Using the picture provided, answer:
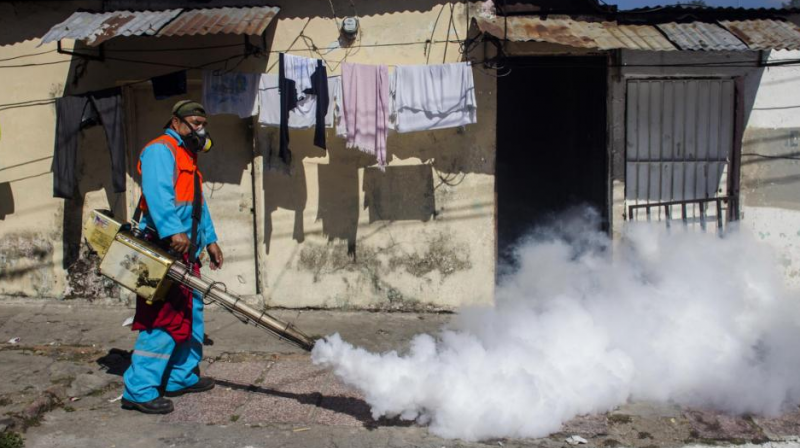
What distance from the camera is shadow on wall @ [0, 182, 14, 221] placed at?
25.5 feet

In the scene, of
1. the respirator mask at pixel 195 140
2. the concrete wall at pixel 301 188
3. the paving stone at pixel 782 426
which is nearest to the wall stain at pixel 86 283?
the concrete wall at pixel 301 188

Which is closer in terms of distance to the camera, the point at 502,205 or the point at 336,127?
the point at 336,127

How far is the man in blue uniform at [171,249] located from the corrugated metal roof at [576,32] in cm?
320

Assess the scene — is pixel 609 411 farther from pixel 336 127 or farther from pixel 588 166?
pixel 588 166

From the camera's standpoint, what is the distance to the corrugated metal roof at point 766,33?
6.62 m

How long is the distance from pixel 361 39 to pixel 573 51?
7.28 ft

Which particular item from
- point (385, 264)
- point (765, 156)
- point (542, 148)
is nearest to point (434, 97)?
point (385, 264)

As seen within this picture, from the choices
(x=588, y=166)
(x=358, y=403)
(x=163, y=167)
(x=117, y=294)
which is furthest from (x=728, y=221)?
(x=117, y=294)

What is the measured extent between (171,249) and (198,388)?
1.14 meters

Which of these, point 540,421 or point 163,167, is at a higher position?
point 163,167

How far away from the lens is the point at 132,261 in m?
4.71

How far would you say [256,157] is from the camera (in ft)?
24.6

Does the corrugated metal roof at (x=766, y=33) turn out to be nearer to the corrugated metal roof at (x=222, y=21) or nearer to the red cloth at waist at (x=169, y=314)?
the corrugated metal roof at (x=222, y=21)

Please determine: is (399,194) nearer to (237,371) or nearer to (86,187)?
(237,371)
